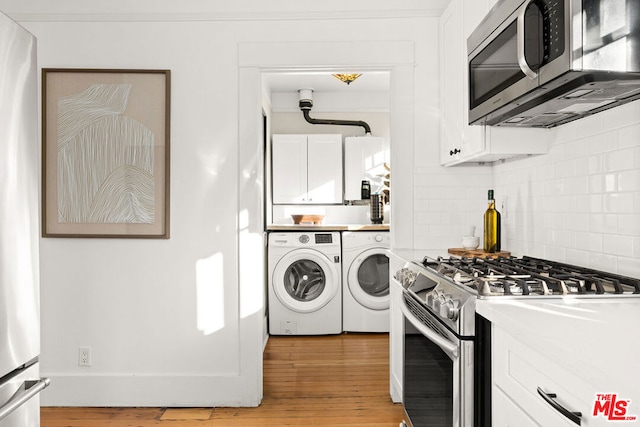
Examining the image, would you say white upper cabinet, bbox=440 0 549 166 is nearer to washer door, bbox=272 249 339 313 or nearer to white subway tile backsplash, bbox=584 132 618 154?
white subway tile backsplash, bbox=584 132 618 154

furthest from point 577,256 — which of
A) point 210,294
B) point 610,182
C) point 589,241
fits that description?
point 210,294

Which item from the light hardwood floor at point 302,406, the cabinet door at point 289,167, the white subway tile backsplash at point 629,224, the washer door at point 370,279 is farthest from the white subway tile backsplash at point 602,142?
the cabinet door at point 289,167

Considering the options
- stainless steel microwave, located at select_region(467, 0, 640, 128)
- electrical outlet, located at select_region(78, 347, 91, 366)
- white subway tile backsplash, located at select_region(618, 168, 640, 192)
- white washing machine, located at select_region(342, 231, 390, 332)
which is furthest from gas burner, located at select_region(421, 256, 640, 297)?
white washing machine, located at select_region(342, 231, 390, 332)

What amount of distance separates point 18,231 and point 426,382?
1.52 m

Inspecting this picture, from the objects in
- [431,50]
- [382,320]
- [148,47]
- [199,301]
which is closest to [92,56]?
[148,47]

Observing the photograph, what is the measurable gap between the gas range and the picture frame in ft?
5.59

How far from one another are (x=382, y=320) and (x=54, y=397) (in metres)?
2.62

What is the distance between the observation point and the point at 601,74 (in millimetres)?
1306

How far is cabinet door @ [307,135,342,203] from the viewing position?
16.6 ft

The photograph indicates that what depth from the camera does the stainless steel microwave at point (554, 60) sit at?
1291 millimetres

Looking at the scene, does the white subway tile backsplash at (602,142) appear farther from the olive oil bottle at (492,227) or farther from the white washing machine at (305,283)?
the white washing machine at (305,283)

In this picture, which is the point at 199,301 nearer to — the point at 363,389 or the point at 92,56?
the point at 363,389

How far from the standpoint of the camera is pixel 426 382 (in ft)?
6.32

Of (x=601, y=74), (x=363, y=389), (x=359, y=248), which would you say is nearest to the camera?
(x=601, y=74)
